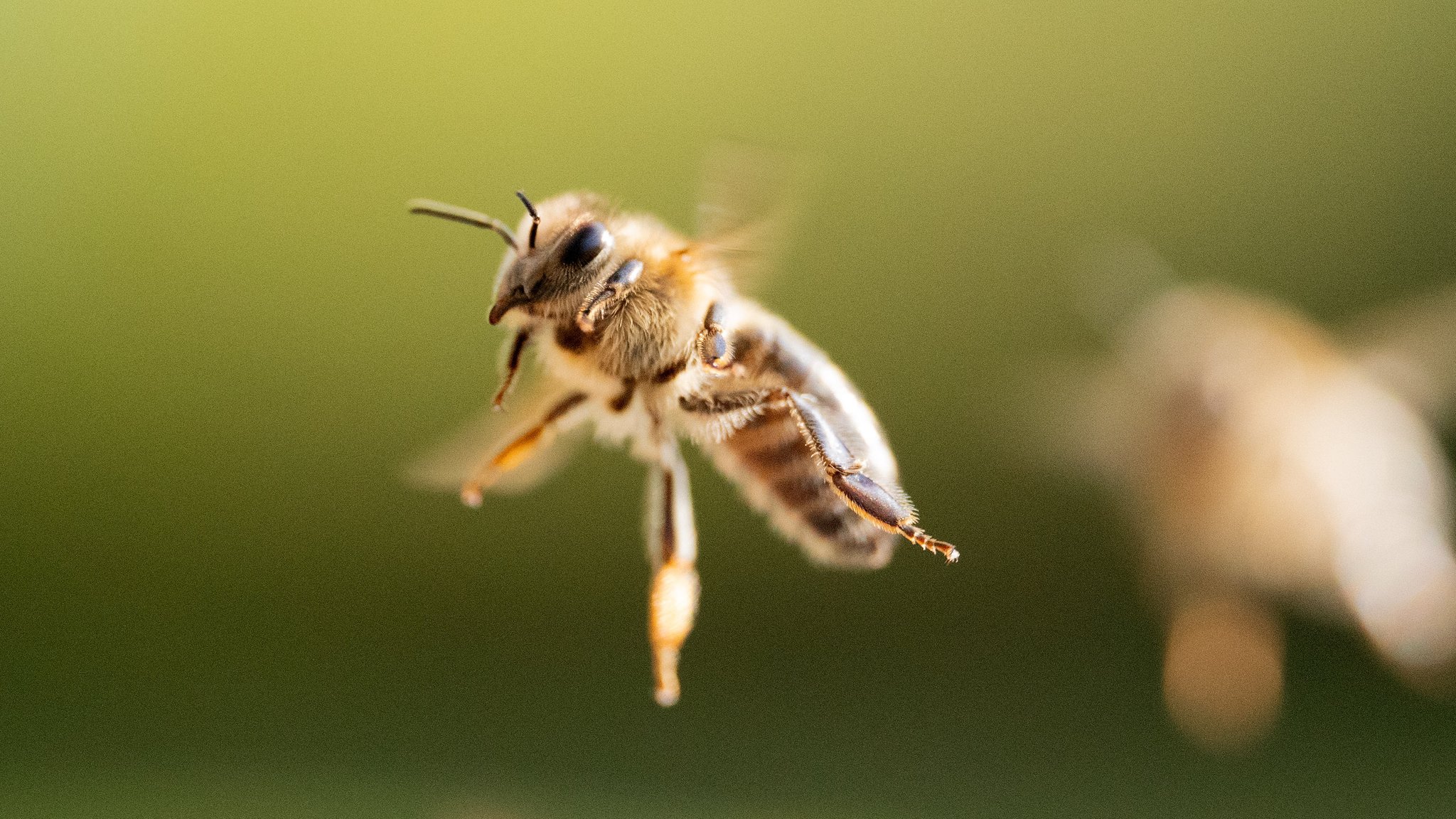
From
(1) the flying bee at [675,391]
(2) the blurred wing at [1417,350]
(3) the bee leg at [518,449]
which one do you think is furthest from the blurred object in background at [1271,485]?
(3) the bee leg at [518,449]

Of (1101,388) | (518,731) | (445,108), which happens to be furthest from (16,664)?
(1101,388)

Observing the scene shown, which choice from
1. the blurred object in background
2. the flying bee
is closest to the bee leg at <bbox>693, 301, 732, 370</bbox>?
the flying bee

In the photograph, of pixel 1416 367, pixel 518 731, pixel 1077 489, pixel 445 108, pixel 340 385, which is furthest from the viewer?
pixel 1077 489

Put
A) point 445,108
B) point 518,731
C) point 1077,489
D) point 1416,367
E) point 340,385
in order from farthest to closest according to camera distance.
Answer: point 1077,489 < point 340,385 < point 445,108 < point 518,731 < point 1416,367

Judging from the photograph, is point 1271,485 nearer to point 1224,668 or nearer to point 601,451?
point 1224,668

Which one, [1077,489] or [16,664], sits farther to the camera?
[1077,489]

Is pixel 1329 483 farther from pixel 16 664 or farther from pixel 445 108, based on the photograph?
pixel 16 664

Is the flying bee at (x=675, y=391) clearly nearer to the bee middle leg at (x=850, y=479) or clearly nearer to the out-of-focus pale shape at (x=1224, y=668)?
the bee middle leg at (x=850, y=479)
